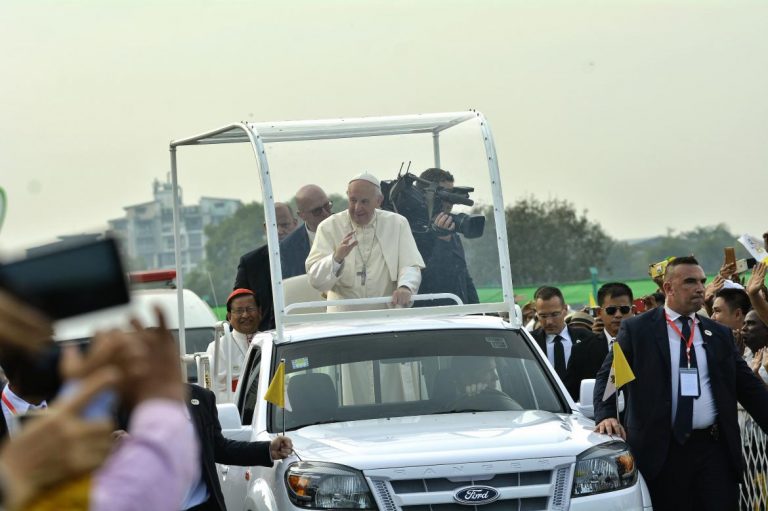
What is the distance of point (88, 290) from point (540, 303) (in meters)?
9.75

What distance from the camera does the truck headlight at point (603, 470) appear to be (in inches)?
313

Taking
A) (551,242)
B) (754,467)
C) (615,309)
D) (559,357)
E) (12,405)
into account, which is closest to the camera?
(12,405)

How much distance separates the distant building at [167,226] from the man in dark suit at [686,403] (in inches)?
212

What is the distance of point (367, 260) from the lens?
10836 millimetres

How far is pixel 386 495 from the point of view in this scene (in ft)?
25.4

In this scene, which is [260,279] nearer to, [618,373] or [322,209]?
[322,209]

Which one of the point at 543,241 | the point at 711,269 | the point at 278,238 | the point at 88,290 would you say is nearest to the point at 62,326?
the point at 88,290

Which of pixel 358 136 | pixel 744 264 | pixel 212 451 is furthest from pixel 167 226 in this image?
pixel 212 451

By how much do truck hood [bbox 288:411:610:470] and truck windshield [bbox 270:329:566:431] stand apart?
18cm

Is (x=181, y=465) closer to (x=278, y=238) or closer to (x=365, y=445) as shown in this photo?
(x=365, y=445)

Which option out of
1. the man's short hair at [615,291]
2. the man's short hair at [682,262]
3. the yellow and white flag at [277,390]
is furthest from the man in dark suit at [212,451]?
the man's short hair at [615,291]

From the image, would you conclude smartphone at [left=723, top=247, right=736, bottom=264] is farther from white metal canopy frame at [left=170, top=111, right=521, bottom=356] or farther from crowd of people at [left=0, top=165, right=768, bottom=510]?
white metal canopy frame at [left=170, top=111, right=521, bottom=356]

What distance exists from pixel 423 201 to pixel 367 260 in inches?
26.3

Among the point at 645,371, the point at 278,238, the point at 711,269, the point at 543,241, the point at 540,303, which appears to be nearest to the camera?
the point at 645,371
